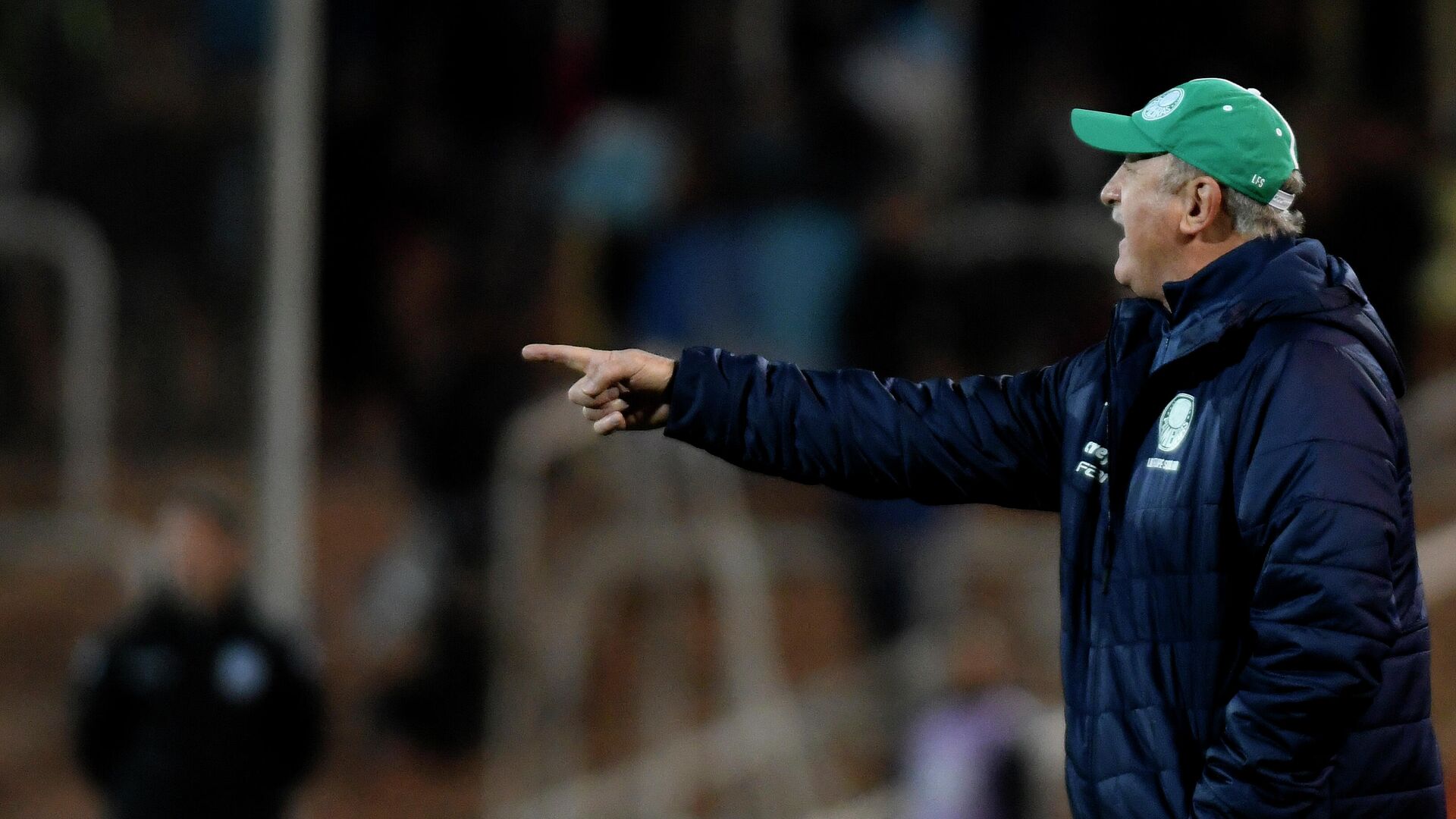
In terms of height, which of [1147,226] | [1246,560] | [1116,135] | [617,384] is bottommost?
[1246,560]

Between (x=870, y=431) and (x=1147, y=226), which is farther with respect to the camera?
(x=870, y=431)

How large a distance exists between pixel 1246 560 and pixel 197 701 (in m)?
4.11

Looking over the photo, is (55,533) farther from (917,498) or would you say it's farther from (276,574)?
(917,498)

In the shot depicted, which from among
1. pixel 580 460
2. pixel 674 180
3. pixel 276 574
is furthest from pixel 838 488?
pixel 674 180

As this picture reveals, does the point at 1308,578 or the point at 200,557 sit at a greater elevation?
the point at 1308,578

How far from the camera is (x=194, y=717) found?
18.5ft

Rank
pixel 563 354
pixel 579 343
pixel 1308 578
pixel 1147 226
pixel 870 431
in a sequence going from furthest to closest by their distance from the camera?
1. pixel 579 343
2. pixel 870 431
3. pixel 563 354
4. pixel 1147 226
5. pixel 1308 578

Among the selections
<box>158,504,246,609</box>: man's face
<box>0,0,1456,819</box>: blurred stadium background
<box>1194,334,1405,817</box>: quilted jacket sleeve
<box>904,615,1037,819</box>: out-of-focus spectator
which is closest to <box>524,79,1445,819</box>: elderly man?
<box>1194,334,1405,817</box>: quilted jacket sleeve

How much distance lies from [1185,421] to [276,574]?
4.69 m

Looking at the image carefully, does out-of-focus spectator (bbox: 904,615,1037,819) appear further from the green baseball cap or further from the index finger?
the green baseball cap

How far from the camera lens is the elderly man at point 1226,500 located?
7.01ft

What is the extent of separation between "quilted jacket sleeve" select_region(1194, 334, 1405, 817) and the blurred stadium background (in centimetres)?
272

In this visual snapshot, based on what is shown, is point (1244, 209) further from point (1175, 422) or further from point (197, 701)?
point (197, 701)

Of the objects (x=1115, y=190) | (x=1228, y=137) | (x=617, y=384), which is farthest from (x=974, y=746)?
(x=1228, y=137)
